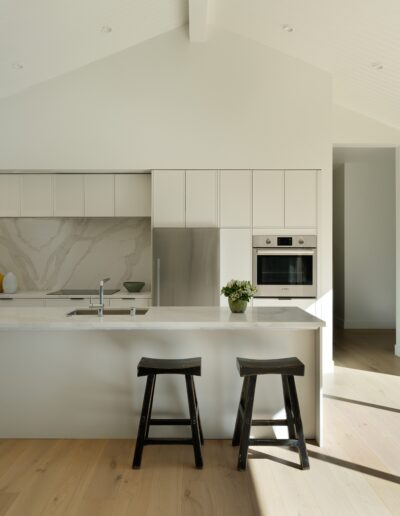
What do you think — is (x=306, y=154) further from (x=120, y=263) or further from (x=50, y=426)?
(x=50, y=426)

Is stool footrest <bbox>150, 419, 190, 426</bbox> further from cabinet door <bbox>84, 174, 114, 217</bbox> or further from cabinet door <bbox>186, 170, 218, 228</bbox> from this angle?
cabinet door <bbox>84, 174, 114, 217</bbox>

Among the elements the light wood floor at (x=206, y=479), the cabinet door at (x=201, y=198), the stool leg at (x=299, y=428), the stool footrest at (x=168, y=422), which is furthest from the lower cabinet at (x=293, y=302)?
the stool footrest at (x=168, y=422)

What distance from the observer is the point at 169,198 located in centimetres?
498

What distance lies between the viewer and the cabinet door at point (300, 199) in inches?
196

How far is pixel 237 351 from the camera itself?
3203mm

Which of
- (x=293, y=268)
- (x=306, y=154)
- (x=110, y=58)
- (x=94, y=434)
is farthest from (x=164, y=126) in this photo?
(x=94, y=434)

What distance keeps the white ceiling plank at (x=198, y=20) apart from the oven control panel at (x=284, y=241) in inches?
87.2

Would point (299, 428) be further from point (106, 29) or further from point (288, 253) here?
point (106, 29)

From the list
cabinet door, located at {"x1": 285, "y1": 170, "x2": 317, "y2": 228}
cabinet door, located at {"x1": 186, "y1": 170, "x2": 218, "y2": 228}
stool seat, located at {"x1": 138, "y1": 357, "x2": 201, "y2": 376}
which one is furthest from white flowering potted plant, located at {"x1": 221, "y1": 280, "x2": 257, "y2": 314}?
cabinet door, located at {"x1": 285, "y1": 170, "x2": 317, "y2": 228}

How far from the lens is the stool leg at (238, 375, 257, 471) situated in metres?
2.72

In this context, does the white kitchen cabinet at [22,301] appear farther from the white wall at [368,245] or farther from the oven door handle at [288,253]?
the white wall at [368,245]

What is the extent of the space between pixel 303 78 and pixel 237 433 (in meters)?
3.78

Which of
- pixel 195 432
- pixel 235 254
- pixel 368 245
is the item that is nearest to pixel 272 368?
pixel 195 432

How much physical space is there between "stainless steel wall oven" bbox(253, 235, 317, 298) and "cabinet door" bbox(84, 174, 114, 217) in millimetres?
1651
